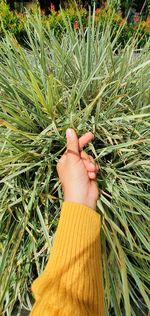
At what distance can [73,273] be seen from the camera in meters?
0.87

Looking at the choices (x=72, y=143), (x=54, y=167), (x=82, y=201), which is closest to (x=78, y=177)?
(x=82, y=201)

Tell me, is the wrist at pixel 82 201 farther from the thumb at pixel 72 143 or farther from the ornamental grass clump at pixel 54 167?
the ornamental grass clump at pixel 54 167

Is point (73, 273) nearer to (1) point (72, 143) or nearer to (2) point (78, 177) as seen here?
(2) point (78, 177)

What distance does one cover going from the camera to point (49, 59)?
6.51 feet

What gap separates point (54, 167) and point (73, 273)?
82cm

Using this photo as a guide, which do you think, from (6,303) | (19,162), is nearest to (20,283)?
(6,303)

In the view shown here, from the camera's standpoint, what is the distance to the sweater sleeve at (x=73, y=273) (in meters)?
0.80

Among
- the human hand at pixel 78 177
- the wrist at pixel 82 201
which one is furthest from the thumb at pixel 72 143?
the wrist at pixel 82 201

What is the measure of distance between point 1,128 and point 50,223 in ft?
1.41

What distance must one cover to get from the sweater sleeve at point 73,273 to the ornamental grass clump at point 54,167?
521 millimetres

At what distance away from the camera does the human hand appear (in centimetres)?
101

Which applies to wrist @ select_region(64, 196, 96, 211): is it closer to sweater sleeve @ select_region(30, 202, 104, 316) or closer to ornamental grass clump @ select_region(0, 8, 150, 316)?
sweater sleeve @ select_region(30, 202, 104, 316)

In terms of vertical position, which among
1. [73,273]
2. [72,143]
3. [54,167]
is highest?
[72,143]

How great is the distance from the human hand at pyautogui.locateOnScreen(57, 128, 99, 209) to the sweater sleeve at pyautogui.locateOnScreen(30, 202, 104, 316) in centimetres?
4
